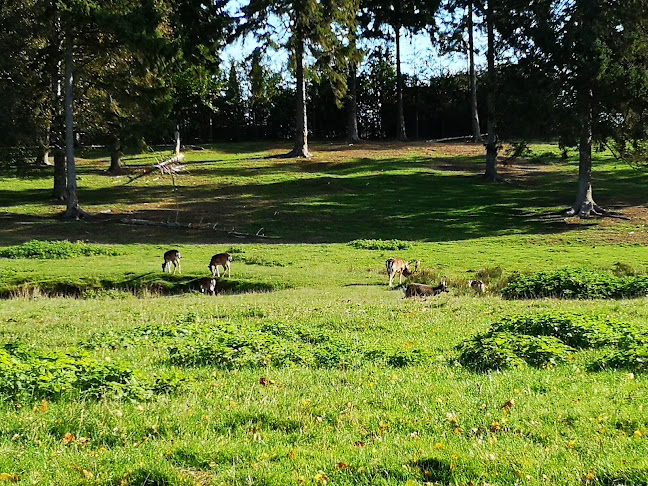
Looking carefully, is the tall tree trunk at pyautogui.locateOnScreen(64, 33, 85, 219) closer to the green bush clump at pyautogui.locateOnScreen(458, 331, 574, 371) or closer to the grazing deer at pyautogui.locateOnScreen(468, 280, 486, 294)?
the grazing deer at pyautogui.locateOnScreen(468, 280, 486, 294)

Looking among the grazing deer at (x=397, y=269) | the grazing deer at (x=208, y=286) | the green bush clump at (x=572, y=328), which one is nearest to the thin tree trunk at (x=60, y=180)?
the grazing deer at (x=208, y=286)

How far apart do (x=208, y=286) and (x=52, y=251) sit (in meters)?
8.53

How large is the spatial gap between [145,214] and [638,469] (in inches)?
1311

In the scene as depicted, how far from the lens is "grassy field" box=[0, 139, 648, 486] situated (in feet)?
16.7

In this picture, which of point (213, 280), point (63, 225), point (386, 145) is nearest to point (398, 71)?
point (386, 145)

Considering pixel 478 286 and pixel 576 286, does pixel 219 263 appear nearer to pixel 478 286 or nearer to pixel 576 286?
pixel 478 286

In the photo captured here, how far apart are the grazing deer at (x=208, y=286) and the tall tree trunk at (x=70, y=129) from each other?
16377 millimetres

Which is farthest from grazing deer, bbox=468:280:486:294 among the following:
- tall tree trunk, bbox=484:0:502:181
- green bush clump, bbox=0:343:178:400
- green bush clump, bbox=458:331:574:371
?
tall tree trunk, bbox=484:0:502:181

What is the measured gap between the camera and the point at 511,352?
28.0 ft

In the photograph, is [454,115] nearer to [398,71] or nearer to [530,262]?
[398,71]

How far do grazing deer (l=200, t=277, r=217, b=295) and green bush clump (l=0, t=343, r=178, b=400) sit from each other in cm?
1212

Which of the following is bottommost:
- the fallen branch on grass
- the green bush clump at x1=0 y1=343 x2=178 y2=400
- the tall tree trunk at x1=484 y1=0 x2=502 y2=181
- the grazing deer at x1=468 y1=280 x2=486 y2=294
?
the grazing deer at x1=468 y1=280 x2=486 y2=294

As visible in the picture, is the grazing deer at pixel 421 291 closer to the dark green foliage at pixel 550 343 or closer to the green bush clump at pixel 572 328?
the green bush clump at pixel 572 328

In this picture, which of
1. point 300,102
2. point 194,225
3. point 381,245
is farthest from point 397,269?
point 300,102
